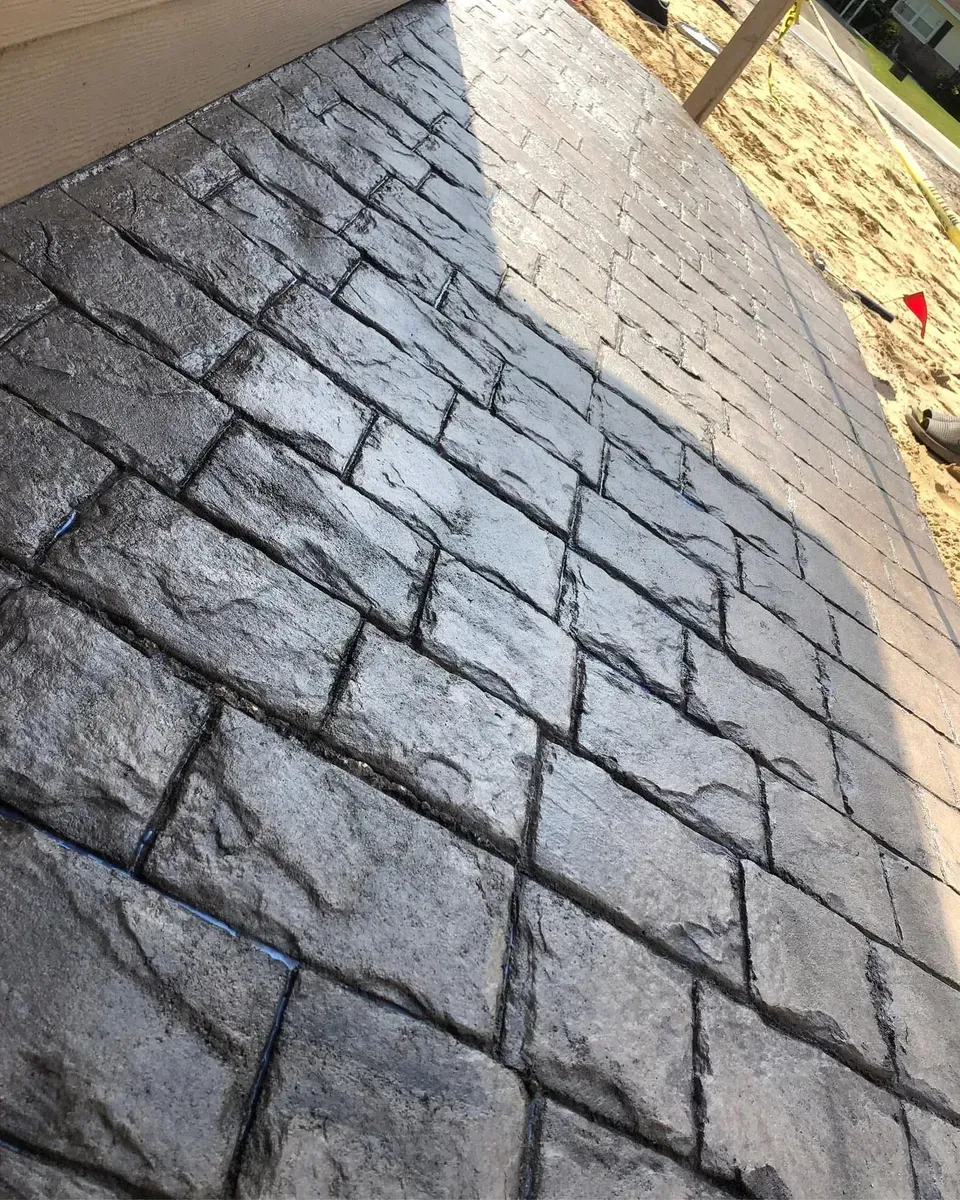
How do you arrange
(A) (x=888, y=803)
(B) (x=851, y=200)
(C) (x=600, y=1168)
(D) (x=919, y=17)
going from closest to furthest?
(C) (x=600, y=1168) → (A) (x=888, y=803) → (B) (x=851, y=200) → (D) (x=919, y=17)

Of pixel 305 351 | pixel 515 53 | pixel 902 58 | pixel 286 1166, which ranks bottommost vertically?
pixel 286 1166

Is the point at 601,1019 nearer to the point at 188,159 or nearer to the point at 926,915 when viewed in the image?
the point at 926,915

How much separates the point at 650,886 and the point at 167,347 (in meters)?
1.69

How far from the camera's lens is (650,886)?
5.86 feet

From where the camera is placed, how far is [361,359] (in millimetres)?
2465

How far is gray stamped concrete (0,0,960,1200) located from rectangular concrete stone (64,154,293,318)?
14mm

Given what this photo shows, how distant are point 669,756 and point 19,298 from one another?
1.87 metres

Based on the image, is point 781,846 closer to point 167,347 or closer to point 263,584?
point 263,584

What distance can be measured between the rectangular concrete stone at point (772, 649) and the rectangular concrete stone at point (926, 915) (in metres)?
0.52

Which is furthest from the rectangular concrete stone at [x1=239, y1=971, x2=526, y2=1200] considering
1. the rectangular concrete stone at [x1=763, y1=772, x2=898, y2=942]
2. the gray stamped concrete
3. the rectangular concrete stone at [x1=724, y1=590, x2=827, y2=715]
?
the rectangular concrete stone at [x1=724, y1=590, x2=827, y2=715]

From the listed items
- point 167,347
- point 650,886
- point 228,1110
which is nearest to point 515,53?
point 167,347

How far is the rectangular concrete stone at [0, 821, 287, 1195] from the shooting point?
1045 mm

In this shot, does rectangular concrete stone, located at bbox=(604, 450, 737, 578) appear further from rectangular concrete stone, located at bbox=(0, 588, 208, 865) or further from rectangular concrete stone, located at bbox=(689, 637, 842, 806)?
rectangular concrete stone, located at bbox=(0, 588, 208, 865)

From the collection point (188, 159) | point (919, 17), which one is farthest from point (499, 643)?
point (919, 17)
